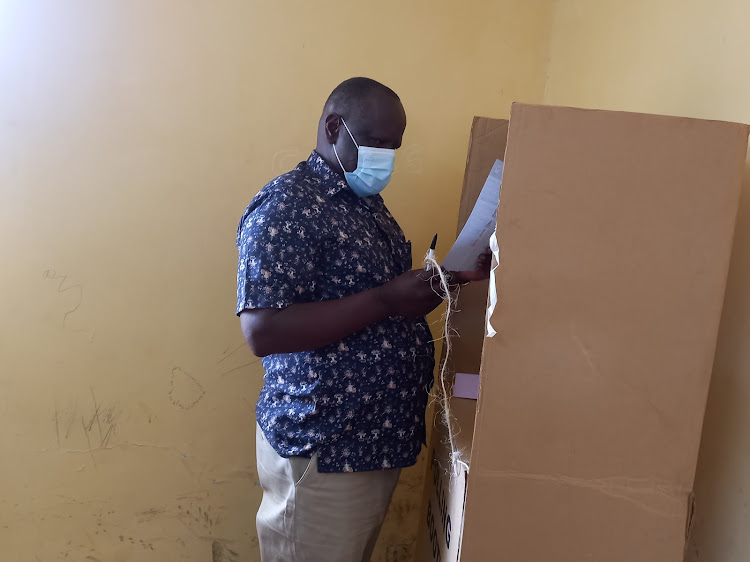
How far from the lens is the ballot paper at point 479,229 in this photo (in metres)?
0.93

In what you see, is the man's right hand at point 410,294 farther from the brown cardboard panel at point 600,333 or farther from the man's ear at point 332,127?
the man's ear at point 332,127

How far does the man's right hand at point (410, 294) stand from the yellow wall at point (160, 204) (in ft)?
1.89

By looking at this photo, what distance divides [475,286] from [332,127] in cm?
43

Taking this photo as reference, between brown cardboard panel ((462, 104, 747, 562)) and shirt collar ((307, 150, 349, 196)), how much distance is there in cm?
37

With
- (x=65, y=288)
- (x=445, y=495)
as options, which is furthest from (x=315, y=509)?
(x=65, y=288)

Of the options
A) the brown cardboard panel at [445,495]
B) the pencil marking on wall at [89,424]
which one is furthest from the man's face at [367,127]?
the pencil marking on wall at [89,424]

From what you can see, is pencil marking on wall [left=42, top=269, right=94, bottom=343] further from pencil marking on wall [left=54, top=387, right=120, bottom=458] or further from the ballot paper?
the ballot paper

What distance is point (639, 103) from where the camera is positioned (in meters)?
1.18

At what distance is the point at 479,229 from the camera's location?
999 mm

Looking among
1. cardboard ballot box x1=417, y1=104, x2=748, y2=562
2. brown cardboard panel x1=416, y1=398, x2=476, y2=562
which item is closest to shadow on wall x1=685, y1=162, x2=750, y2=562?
cardboard ballot box x1=417, y1=104, x2=748, y2=562

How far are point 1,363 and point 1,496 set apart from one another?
30 cm

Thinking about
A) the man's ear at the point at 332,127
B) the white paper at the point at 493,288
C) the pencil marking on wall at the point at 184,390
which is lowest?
the pencil marking on wall at the point at 184,390

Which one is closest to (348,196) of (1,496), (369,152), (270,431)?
(369,152)

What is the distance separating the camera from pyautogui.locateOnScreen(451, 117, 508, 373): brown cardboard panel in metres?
1.24
